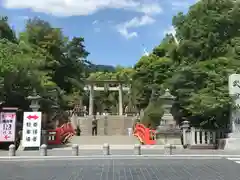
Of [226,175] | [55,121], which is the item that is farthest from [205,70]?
[55,121]

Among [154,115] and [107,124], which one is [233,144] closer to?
[154,115]

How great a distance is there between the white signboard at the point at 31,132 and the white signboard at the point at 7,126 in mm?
615

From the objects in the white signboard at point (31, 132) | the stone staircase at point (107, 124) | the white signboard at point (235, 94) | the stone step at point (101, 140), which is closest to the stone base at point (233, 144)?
the white signboard at point (235, 94)

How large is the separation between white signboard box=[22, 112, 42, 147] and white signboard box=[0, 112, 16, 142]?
2.02 ft

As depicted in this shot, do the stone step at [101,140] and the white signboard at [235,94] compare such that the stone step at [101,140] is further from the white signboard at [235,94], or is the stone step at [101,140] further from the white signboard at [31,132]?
the white signboard at [235,94]

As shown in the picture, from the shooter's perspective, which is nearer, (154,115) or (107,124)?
(154,115)

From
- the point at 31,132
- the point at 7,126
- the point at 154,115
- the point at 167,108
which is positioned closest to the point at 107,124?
the point at 154,115

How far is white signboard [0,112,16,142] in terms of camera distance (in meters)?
21.6

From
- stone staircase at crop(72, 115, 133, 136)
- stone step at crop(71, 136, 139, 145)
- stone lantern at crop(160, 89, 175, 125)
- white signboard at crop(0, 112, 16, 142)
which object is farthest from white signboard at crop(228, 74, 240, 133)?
stone staircase at crop(72, 115, 133, 136)

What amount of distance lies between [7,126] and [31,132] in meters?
1.39

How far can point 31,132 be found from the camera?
21703 mm

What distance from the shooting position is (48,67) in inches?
1606

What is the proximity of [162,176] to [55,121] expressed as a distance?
2470 centimetres

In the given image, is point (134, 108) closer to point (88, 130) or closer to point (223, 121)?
point (88, 130)
